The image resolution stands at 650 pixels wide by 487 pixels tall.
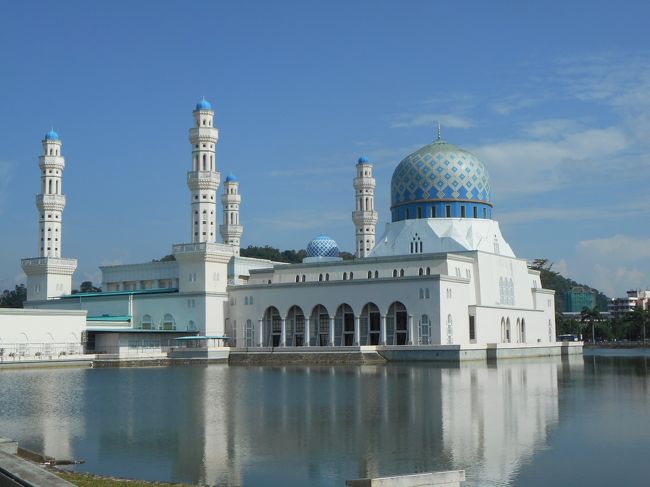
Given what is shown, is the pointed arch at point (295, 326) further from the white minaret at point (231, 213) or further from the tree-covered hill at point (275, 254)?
the tree-covered hill at point (275, 254)

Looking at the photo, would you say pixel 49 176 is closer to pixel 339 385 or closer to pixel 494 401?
pixel 339 385

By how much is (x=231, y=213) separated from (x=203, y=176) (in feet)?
52.5

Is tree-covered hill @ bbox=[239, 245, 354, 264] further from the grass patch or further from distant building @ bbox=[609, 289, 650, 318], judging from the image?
the grass patch

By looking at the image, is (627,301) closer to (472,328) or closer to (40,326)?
(472,328)

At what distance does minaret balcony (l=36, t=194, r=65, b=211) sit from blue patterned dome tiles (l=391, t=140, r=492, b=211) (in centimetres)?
2465

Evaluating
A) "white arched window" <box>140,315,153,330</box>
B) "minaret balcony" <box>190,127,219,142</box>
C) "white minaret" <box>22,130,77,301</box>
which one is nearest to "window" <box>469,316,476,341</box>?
"minaret balcony" <box>190,127,219,142</box>

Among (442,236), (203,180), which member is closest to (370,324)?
(442,236)

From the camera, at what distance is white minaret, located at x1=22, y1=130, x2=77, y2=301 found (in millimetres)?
64250

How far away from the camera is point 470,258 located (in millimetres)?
58188

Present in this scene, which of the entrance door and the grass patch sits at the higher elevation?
the entrance door

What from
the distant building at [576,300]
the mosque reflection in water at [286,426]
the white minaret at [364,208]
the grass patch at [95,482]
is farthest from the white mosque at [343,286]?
the distant building at [576,300]

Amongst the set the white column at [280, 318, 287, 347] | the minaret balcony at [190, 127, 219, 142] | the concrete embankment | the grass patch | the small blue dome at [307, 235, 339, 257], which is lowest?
the grass patch

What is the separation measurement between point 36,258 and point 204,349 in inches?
703

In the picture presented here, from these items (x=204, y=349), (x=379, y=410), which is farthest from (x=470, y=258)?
(x=379, y=410)
